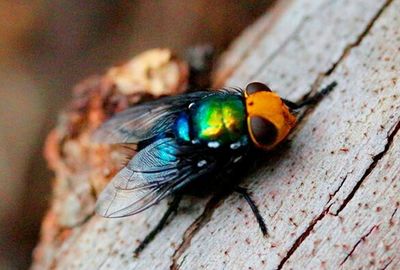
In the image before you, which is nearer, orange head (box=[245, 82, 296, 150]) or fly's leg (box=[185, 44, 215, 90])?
orange head (box=[245, 82, 296, 150])

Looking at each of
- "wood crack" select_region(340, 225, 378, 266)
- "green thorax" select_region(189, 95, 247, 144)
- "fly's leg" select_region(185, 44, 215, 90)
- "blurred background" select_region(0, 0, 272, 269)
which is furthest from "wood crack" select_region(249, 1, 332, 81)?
"blurred background" select_region(0, 0, 272, 269)

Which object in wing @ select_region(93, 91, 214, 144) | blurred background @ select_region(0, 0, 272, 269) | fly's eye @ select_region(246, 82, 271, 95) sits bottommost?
blurred background @ select_region(0, 0, 272, 269)

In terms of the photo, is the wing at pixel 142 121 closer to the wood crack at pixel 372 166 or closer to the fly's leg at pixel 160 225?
the fly's leg at pixel 160 225

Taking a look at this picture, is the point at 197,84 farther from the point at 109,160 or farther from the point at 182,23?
the point at 182,23

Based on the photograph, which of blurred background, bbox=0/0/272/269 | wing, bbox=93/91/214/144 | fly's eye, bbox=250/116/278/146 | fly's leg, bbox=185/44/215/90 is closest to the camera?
fly's eye, bbox=250/116/278/146

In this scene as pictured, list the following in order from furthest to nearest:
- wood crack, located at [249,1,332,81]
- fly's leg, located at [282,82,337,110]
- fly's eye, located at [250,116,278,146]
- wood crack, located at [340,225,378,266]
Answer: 1. wood crack, located at [249,1,332,81]
2. fly's leg, located at [282,82,337,110]
3. fly's eye, located at [250,116,278,146]
4. wood crack, located at [340,225,378,266]

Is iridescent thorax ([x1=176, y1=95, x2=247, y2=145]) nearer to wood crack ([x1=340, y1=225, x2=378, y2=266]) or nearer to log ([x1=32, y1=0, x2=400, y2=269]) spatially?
log ([x1=32, y1=0, x2=400, y2=269])
